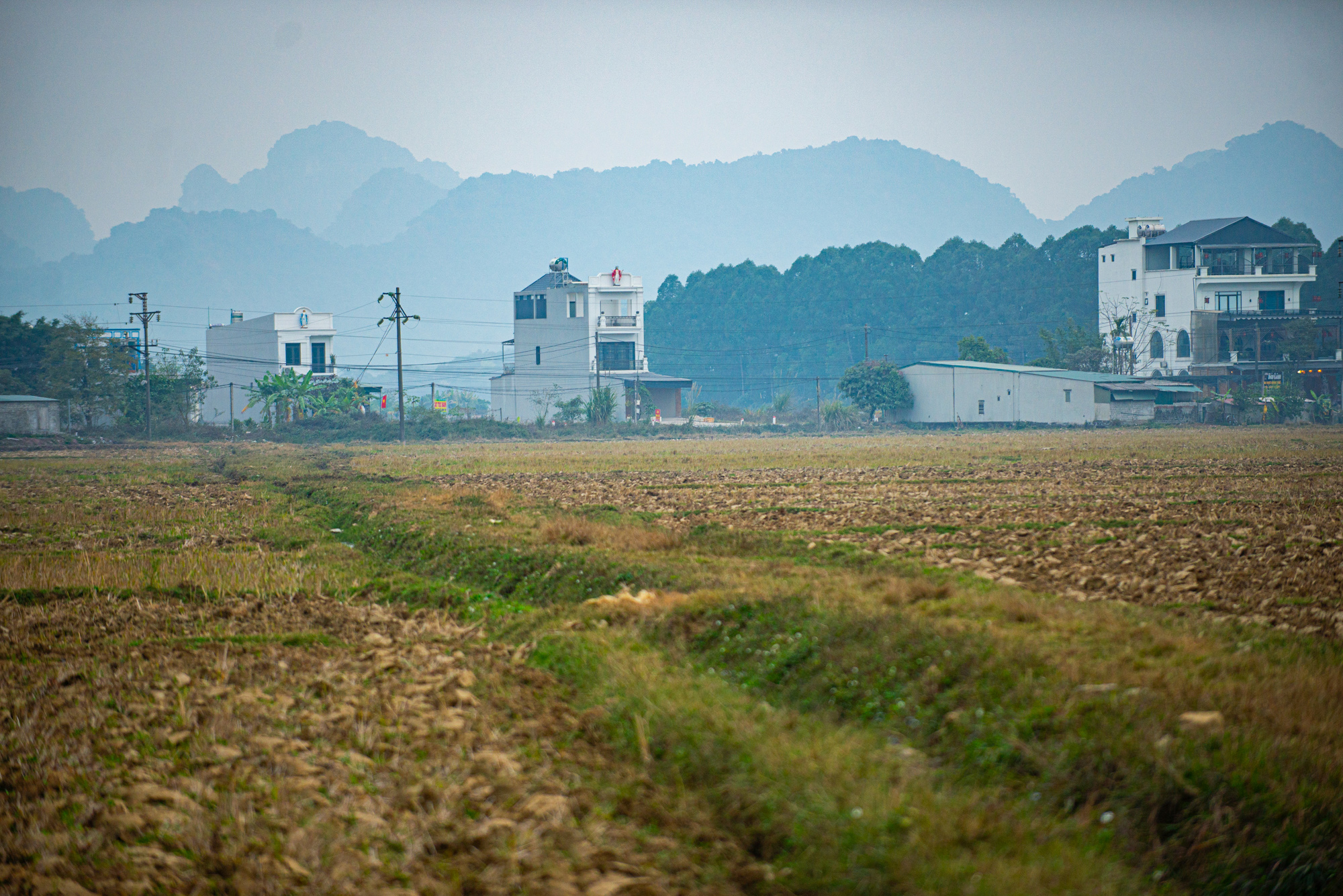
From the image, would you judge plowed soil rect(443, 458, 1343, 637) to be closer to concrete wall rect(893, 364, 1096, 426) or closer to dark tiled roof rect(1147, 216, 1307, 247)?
concrete wall rect(893, 364, 1096, 426)

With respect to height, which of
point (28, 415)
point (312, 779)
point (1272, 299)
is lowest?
point (312, 779)

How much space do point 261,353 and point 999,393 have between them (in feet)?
212

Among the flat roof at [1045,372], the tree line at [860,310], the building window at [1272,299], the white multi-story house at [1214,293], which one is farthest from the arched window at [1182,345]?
the tree line at [860,310]

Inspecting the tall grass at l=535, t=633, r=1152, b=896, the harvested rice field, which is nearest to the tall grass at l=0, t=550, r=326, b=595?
the harvested rice field

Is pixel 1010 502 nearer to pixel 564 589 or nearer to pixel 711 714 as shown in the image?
pixel 564 589

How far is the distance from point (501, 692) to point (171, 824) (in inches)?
115

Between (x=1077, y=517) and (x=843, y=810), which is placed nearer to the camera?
(x=843, y=810)

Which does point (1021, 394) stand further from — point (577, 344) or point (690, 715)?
point (690, 715)

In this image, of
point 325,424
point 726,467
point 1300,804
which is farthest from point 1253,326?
point 1300,804

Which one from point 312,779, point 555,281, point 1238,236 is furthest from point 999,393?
point 312,779

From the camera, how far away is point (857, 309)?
128375 millimetres

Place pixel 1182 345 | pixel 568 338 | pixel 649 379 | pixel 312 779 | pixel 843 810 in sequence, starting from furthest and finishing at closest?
1. pixel 568 338
2. pixel 649 379
3. pixel 1182 345
4. pixel 312 779
5. pixel 843 810

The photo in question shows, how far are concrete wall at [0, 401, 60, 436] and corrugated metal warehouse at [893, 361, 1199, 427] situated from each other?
65419mm

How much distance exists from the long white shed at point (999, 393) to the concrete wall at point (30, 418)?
215ft
